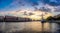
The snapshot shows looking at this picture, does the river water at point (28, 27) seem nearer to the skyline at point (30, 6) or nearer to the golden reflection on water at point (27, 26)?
the golden reflection on water at point (27, 26)

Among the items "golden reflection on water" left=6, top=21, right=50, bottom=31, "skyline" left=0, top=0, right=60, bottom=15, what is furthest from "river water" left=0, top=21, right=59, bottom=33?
"skyline" left=0, top=0, right=60, bottom=15

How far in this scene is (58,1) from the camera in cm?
465

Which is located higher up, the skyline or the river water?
the skyline

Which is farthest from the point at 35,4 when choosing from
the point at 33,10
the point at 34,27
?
the point at 34,27

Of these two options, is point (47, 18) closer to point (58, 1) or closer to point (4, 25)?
point (58, 1)

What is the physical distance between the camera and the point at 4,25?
15.1 ft

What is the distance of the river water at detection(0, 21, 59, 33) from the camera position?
4598mm

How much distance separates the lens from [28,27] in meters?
4.62

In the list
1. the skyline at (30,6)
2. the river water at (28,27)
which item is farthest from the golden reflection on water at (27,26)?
the skyline at (30,6)

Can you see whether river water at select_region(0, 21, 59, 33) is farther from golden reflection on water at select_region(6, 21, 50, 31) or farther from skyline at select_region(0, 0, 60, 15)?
skyline at select_region(0, 0, 60, 15)

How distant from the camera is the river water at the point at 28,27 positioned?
4598mm

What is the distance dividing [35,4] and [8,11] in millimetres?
498

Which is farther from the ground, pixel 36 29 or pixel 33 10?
pixel 33 10

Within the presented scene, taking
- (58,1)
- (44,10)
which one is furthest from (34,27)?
(58,1)
